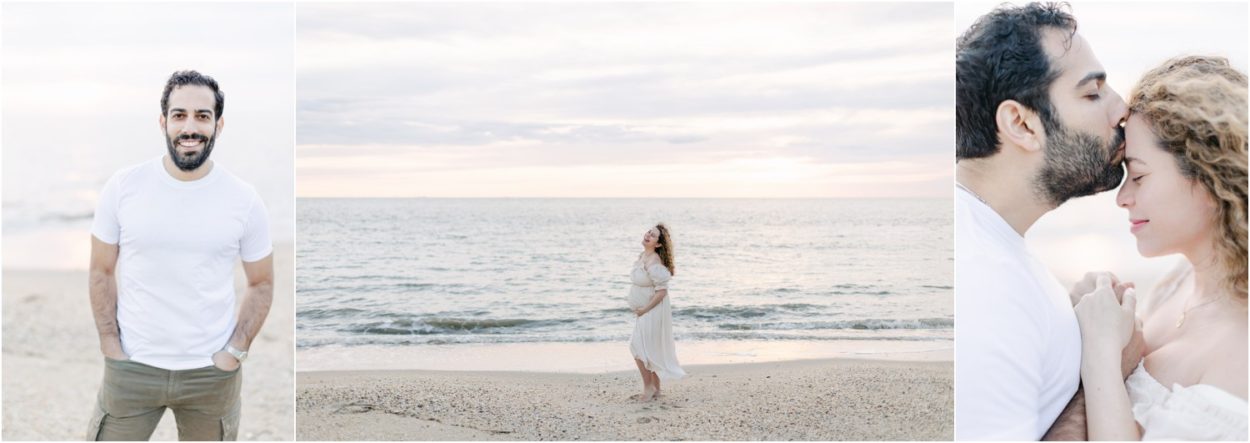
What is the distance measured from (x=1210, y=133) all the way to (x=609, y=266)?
1089 centimetres

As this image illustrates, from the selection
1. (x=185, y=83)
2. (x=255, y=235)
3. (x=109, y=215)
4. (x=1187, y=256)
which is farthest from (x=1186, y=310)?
(x=109, y=215)

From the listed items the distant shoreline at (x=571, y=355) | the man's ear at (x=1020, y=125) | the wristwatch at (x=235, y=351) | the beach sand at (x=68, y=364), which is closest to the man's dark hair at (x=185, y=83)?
the wristwatch at (x=235, y=351)

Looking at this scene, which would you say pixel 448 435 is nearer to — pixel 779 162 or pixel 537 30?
pixel 537 30

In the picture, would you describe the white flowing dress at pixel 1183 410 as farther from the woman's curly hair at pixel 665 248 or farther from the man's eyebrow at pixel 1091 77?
the woman's curly hair at pixel 665 248

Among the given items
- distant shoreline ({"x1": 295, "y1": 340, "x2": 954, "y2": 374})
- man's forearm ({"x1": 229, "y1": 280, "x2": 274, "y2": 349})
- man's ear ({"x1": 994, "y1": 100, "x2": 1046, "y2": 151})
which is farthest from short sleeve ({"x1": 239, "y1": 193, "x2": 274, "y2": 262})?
distant shoreline ({"x1": 295, "y1": 340, "x2": 954, "y2": 374})

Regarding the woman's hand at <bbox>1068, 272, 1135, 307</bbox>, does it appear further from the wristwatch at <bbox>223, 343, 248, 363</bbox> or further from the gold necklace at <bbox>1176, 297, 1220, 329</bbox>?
the wristwatch at <bbox>223, 343, 248, 363</bbox>

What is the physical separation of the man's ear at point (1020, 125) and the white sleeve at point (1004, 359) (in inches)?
14.5

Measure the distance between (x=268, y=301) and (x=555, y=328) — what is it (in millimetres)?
6839

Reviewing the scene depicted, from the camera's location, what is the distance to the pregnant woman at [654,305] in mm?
5508

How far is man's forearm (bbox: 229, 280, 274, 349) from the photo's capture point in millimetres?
3262

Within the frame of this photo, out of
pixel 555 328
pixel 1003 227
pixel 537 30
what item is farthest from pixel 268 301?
pixel 555 328

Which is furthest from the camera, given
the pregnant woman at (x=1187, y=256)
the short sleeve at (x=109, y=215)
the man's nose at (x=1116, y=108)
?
the short sleeve at (x=109, y=215)

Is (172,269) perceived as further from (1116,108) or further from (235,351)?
(1116,108)

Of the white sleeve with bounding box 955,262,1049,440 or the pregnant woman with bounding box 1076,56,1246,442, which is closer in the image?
the white sleeve with bounding box 955,262,1049,440
